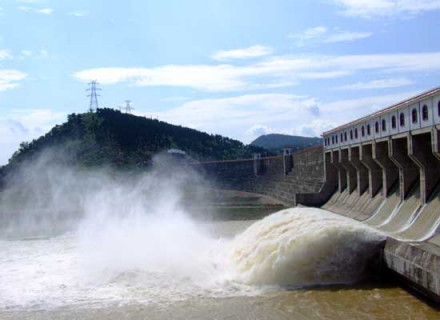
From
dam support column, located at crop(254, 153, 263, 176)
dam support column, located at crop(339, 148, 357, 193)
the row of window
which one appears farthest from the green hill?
dam support column, located at crop(339, 148, 357, 193)

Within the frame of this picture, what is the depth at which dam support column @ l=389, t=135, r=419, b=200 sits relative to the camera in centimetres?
1941

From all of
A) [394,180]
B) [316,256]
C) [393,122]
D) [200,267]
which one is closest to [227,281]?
[200,267]

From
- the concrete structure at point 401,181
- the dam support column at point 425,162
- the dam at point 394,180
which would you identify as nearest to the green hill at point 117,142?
the dam at point 394,180

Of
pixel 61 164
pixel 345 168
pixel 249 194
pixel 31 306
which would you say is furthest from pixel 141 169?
pixel 31 306

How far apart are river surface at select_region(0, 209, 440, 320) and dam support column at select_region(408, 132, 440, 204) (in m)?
3.80

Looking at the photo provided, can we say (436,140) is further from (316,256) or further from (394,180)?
(394,180)

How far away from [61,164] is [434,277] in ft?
223

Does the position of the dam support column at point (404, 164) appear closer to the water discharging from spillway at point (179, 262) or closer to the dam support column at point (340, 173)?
the water discharging from spillway at point (179, 262)

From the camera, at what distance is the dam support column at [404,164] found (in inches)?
764

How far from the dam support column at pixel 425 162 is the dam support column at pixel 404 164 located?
156 cm

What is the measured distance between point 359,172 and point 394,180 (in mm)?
4253

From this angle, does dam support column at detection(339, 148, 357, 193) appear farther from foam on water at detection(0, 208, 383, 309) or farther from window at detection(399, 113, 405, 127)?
foam on water at detection(0, 208, 383, 309)

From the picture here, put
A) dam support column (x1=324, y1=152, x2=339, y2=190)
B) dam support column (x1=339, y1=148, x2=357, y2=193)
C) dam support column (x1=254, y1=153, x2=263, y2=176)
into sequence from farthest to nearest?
1. dam support column (x1=254, y1=153, x2=263, y2=176)
2. dam support column (x1=324, y1=152, x2=339, y2=190)
3. dam support column (x1=339, y1=148, x2=357, y2=193)

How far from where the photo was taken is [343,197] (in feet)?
91.9
